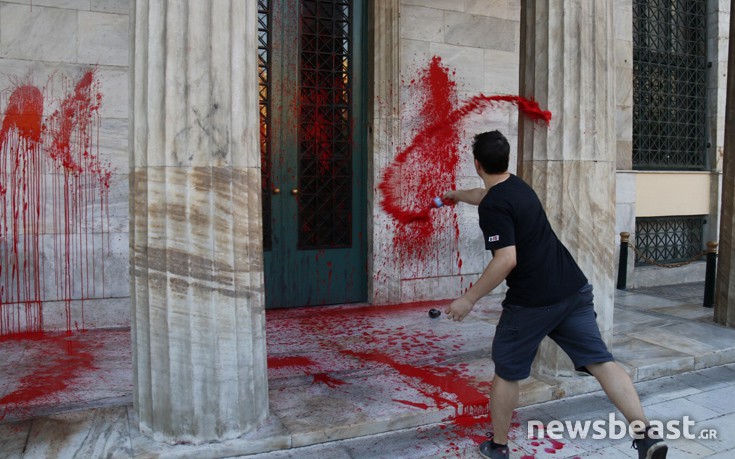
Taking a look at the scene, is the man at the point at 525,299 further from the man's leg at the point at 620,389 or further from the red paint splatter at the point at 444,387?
the red paint splatter at the point at 444,387

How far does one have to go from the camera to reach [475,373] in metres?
5.21

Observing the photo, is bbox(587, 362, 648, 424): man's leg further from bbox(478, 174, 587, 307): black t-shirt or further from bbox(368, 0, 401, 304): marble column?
bbox(368, 0, 401, 304): marble column

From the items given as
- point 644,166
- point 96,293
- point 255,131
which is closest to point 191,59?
point 255,131

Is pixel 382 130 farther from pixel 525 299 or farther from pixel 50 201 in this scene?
pixel 525 299

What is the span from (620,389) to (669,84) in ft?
28.3

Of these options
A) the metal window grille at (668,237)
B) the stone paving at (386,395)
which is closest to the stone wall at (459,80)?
the stone paving at (386,395)

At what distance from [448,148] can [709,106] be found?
19.0ft

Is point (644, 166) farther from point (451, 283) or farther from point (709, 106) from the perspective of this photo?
point (451, 283)

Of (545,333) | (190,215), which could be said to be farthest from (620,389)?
(190,215)

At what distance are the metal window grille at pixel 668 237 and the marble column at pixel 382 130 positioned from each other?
4.81 m

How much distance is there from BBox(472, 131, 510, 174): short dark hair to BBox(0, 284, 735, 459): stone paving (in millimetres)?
1884

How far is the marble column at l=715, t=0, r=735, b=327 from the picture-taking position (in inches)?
278

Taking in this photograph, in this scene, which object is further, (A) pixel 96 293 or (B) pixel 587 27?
(A) pixel 96 293

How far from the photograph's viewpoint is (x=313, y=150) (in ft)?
25.6
